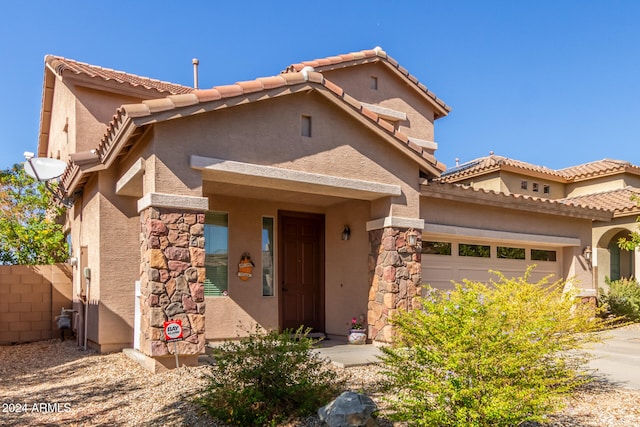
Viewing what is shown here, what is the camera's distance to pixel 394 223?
9.55 m

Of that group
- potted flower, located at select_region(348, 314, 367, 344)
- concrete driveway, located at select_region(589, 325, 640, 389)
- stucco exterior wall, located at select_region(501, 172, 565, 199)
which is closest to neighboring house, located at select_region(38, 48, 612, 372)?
potted flower, located at select_region(348, 314, 367, 344)

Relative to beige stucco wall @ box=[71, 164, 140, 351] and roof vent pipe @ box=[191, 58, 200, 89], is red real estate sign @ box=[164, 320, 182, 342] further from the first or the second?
roof vent pipe @ box=[191, 58, 200, 89]

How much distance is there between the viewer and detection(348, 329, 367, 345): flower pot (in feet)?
32.0

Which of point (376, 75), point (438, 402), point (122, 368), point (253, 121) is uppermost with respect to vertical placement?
point (376, 75)

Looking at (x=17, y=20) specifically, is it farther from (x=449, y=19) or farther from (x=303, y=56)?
(x=449, y=19)

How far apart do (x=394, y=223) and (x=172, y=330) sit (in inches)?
177

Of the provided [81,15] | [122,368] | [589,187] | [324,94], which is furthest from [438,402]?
[589,187]

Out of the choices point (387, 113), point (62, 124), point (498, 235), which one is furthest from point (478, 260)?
point (62, 124)

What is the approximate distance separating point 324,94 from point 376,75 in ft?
21.8

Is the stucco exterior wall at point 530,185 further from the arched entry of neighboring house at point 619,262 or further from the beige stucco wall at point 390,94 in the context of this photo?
the beige stucco wall at point 390,94

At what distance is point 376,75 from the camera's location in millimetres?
15000

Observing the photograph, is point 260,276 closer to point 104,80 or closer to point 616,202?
point 104,80

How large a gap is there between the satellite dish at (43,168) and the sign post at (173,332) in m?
4.48

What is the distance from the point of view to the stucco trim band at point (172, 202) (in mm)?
7206
